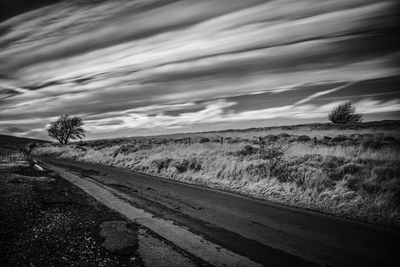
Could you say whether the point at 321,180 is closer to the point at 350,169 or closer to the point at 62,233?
the point at 350,169

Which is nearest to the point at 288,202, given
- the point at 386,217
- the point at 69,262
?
the point at 386,217

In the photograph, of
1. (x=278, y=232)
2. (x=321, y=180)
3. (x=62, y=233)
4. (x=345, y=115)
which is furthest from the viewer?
(x=345, y=115)

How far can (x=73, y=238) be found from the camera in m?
5.01

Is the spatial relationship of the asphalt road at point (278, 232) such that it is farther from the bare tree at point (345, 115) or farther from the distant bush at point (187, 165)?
the bare tree at point (345, 115)

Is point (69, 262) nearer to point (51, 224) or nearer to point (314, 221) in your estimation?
point (51, 224)

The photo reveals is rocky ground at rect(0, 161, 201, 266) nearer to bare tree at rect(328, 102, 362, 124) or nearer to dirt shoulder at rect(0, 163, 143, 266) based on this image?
dirt shoulder at rect(0, 163, 143, 266)

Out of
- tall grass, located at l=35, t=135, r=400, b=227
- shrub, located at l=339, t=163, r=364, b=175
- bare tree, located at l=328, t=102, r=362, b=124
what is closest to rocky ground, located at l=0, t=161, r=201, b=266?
tall grass, located at l=35, t=135, r=400, b=227

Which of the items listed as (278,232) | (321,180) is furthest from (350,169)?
(278,232)

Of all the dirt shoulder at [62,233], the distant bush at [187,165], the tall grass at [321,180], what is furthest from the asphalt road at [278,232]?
the distant bush at [187,165]

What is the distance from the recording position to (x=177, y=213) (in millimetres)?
6965

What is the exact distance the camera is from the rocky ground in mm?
4203

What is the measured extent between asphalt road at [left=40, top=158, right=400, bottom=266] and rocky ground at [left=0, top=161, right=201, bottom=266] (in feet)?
3.85

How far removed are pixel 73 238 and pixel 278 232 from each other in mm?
4353

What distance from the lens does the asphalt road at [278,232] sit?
14.5 feet
